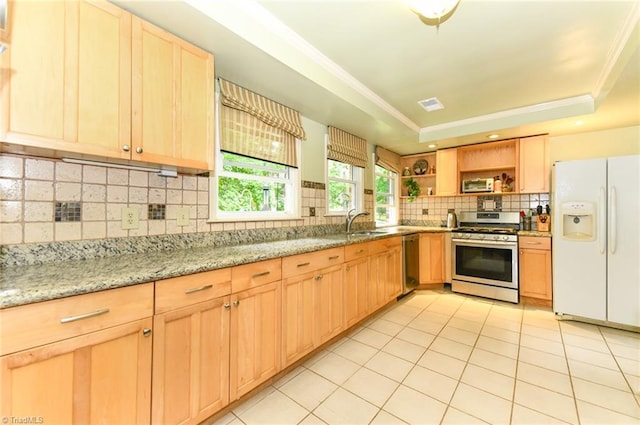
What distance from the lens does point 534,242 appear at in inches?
122

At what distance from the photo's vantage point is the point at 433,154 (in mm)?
4363

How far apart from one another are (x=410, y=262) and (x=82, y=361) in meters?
3.25

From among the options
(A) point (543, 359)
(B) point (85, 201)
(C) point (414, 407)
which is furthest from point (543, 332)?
(B) point (85, 201)

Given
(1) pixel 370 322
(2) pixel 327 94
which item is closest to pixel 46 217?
(2) pixel 327 94

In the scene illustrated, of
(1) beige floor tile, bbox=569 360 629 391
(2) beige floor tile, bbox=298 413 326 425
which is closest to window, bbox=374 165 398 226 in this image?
(1) beige floor tile, bbox=569 360 629 391

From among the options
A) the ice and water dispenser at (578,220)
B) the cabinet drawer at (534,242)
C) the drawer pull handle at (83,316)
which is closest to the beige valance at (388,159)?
the cabinet drawer at (534,242)

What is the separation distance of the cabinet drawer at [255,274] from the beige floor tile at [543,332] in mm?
2504

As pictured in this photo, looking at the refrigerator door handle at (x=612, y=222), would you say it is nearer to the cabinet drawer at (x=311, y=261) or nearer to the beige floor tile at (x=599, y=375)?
the beige floor tile at (x=599, y=375)

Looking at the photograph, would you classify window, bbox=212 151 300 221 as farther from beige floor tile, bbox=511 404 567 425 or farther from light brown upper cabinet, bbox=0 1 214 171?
beige floor tile, bbox=511 404 567 425

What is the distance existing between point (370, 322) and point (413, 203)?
8.44 feet

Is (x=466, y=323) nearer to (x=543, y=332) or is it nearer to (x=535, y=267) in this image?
(x=543, y=332)

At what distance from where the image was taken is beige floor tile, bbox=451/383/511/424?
1456 mm

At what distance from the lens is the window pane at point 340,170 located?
3.29 meters

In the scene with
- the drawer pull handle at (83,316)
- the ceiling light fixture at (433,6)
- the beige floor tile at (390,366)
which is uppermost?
the ceiling light fixture at (433,6)
